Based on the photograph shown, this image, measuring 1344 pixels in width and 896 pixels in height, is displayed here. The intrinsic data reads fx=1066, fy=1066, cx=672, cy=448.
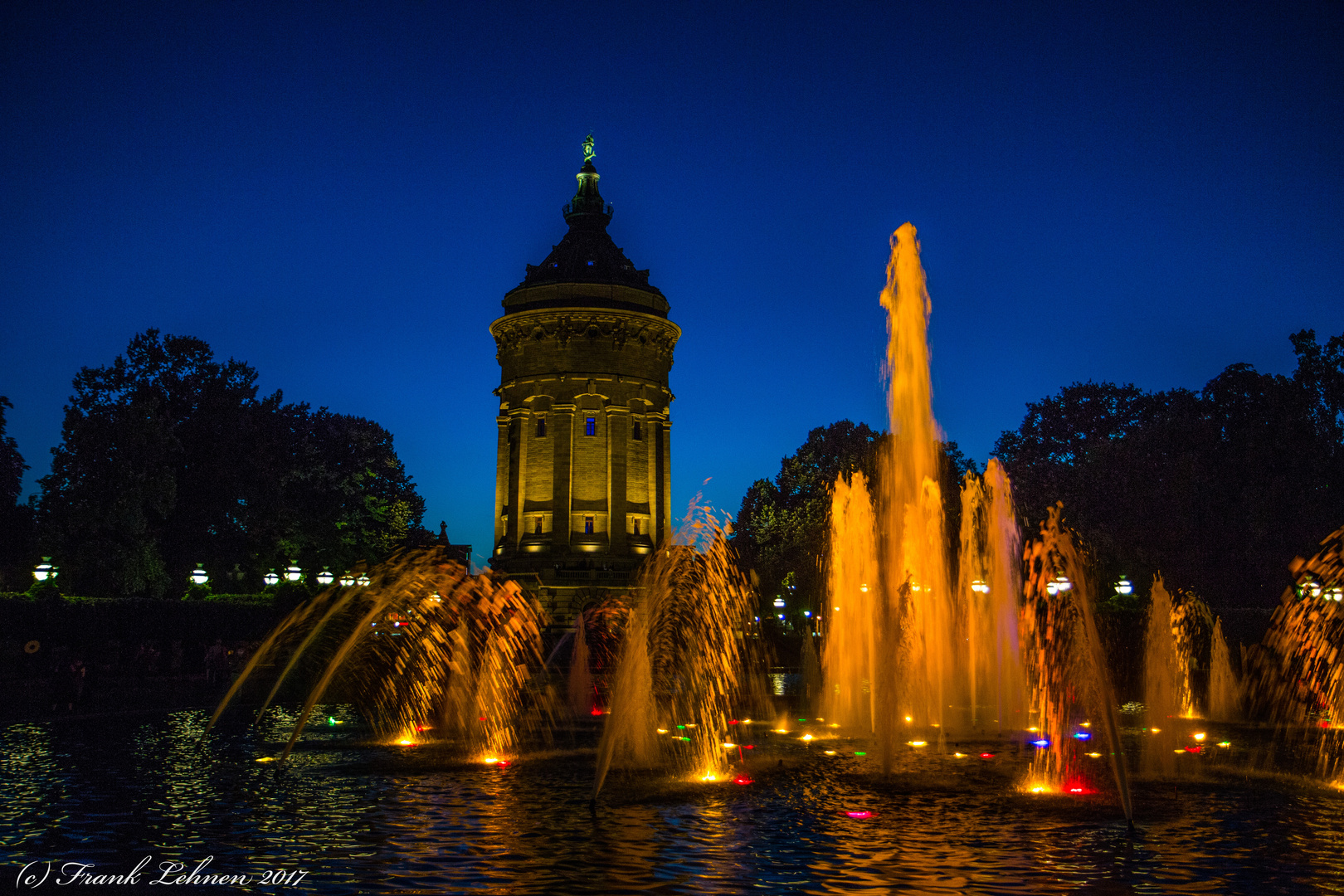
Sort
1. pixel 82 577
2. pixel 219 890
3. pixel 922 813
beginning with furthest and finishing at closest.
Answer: pixel 82 577 < pixel 922 813 < pixel 219 890

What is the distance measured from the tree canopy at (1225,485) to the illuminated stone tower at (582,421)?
22.0 m

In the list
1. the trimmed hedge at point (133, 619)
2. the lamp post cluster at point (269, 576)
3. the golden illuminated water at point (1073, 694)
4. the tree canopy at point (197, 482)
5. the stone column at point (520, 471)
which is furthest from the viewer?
the stone column at point (520, 471)

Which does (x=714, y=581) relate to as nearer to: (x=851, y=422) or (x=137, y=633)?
(x=137, y=633)

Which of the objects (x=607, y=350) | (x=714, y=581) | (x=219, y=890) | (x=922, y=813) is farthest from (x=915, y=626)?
(x=607, y=350)

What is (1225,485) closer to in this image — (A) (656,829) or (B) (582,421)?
(B) (582,421)

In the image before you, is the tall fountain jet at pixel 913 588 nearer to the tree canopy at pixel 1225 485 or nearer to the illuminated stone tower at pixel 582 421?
Result: the tree canopy at pixel 1225 485

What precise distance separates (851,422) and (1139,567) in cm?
2254

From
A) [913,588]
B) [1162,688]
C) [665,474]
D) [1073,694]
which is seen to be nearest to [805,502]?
[665,474]

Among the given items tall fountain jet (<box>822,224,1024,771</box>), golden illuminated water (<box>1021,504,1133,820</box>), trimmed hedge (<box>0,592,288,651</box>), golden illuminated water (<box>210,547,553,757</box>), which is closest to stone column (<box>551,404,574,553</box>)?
trimmed hedge (<box>0,592,288,651</box>)

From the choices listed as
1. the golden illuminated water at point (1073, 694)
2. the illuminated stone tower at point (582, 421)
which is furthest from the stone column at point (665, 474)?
the golden illuminated water at point (1073, 694)

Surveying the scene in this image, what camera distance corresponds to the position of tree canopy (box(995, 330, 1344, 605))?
35.6m

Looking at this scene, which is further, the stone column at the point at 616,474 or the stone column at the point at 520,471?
the stone column at the point at 520,471

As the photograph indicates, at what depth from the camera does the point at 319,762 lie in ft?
46.5

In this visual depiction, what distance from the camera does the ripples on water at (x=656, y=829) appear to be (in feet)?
26.2
